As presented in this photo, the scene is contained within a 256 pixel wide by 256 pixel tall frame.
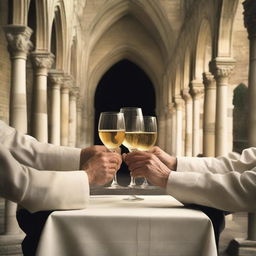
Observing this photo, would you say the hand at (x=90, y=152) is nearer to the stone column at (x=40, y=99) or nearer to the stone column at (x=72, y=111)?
the stone column at (x=40, y=99)

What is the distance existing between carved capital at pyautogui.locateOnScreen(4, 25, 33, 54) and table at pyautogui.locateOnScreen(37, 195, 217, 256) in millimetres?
5998

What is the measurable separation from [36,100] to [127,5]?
14590 mm

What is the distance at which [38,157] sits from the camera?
2.13 metres

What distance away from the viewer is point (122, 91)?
36125 millimetres

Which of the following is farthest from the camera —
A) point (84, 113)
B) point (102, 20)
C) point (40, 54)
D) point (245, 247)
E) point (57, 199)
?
point (84, 113)

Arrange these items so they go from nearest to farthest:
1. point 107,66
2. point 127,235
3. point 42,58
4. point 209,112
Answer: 1. point 127,235
2. point 42,58
3. point 209,112
4. point 107,66

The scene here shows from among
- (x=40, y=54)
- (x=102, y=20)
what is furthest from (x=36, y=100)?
(x=102, y=20)

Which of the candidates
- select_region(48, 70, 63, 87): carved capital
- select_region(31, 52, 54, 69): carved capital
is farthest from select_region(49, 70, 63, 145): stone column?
select_region(31, 52, 54, 69): carved capital

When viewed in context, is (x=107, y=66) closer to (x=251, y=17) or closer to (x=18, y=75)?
(x=18, y=75)

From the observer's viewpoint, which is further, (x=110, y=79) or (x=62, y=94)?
(x=110, y=79)

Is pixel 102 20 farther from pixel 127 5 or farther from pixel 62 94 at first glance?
pixel 62 94

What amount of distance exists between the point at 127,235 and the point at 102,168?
31 cm

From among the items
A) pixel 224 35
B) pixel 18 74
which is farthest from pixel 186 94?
pixel 18 74

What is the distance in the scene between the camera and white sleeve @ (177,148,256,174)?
2.10 m
